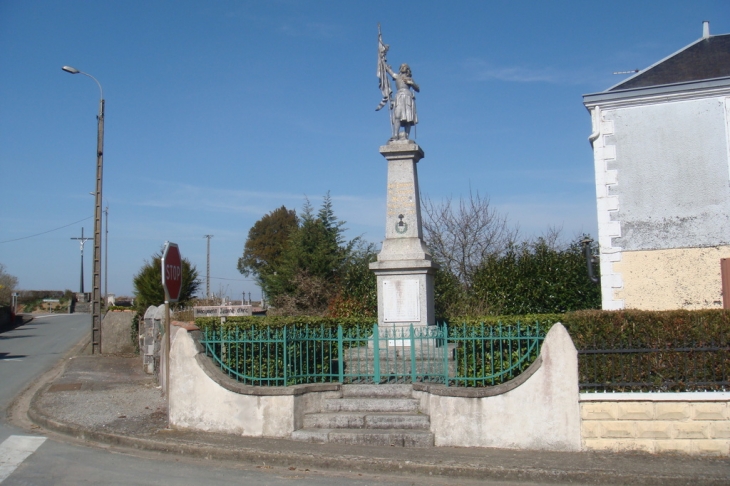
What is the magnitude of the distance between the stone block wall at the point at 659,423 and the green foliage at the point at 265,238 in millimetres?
48640

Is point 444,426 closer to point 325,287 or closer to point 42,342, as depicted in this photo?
point 325,287

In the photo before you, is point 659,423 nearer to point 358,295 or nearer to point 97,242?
point 358,295

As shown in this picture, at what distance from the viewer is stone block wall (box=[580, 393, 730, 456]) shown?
7.03 metres

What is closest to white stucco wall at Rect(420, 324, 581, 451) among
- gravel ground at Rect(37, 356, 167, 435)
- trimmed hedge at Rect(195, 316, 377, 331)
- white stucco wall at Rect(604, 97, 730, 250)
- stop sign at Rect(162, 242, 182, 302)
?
trimmed hedge at Rect(195, 316, 377, 331)

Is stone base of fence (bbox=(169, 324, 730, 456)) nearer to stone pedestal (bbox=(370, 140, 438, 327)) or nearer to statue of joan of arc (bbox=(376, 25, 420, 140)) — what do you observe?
stone pedestal (bbox=(370, 140, 438, 327))

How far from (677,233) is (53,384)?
12005mm

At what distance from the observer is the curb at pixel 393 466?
6301 mm

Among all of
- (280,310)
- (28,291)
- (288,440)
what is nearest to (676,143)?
(288,440)

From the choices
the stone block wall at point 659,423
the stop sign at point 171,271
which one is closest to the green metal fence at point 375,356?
the stop sign at point 171,271

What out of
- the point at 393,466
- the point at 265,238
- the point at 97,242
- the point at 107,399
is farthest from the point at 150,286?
the point at 265,238

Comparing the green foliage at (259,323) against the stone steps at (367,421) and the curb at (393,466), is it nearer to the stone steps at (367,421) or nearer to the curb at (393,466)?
the stone steps at (367,421)

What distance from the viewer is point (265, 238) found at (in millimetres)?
56375

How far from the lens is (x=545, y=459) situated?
271 inches

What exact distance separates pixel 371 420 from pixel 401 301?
3.31 meters
